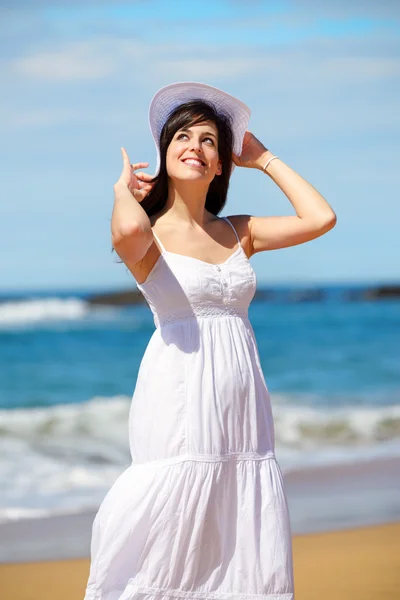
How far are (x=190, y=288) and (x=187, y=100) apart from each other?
1.94 feet

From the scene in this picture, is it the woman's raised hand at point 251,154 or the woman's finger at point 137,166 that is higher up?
the woman's raised hand at point 251,154

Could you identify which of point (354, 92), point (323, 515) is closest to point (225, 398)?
point (323, 515)

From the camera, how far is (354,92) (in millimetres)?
15188

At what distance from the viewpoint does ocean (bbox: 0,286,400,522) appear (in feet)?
22.4

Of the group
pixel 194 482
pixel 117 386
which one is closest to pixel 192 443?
pixel 194 482

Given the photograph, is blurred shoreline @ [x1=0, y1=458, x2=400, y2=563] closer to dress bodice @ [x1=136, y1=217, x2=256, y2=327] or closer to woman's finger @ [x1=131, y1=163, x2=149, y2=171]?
dress bodice @ [x1=136, y1=217, x2=256, y2=327]

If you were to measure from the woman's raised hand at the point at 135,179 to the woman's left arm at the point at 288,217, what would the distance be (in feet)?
1.01

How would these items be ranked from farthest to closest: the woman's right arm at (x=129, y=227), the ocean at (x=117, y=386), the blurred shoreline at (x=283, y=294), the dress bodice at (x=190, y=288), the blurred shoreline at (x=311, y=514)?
the blurred shoreline at (x=283, y=294) < the ocean at (x=117, y=386) < the blurred shoreline at (x=311, y=514) < the dress bodice at (x=190, y=288) < the woman's right arm at (x=129, y=227)

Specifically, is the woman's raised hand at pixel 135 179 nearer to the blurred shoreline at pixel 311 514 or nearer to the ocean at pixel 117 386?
the blurred shoreline at pixel 311 514

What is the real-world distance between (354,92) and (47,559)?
459 inches

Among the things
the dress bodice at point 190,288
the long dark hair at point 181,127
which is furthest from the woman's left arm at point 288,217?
the dress bodice at point 190,288

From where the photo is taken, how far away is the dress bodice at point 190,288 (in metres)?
2.89

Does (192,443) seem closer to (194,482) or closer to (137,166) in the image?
(194,482)

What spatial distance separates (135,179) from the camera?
3008mm
